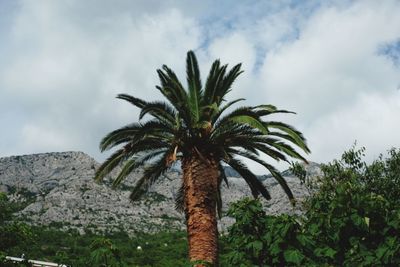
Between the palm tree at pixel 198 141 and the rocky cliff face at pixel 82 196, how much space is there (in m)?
58.0

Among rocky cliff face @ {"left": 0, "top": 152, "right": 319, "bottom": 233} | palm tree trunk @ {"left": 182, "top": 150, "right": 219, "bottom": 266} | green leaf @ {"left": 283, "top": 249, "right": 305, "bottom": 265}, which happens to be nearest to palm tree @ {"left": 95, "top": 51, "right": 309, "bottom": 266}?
palm tree trunk @ {"left": 182, "top": 150, "right": 219, "bottom": 266}

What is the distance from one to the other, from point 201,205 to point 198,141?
6.49ft

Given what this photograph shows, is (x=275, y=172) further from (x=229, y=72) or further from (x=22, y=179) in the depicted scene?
(x=22, y=179)

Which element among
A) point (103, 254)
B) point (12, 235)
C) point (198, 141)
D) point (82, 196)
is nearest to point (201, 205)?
point (198, 141)

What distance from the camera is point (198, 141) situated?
14.4 meters

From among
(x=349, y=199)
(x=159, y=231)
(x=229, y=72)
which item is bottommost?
(x=349, y=199)

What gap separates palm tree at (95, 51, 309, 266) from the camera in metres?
A: 13.4

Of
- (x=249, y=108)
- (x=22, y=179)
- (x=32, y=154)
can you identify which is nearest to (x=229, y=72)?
(x=249, y=108)

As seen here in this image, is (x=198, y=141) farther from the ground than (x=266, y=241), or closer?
farther from the ground

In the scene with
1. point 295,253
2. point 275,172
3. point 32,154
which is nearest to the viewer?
point 295,253

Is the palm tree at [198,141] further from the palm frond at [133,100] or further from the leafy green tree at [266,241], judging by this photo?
the leafy green tree at [266,241]

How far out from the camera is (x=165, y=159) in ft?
48.9

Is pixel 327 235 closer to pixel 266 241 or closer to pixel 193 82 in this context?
pixel 266 241

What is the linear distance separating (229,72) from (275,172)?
3.65m
